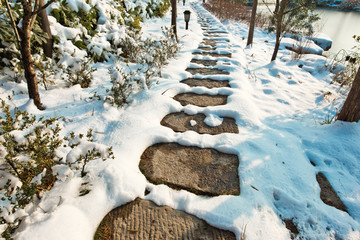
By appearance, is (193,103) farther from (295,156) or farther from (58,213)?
(58,213)

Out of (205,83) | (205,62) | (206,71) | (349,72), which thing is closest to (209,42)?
(205,62)

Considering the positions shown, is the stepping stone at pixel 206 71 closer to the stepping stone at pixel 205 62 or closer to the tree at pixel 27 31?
the stepping stone at pixel 205 62

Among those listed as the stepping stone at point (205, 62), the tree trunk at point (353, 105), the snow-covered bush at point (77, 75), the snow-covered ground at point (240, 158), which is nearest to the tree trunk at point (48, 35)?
the snow-covered bush at point (77, 75)

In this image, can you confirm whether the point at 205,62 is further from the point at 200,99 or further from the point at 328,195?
the point at 328,195

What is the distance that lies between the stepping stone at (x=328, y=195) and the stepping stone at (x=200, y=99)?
1466 mm

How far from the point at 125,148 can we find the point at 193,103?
1.30 meters

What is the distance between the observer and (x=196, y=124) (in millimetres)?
2232

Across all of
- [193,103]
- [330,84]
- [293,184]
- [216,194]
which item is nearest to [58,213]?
[216,194]

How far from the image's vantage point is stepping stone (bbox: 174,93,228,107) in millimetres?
2652

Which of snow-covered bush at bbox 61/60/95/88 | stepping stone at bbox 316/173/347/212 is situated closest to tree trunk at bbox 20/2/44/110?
snow-covered bush at bbox 61/60/95/88

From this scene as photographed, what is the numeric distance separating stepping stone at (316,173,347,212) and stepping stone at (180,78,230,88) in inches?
80.1

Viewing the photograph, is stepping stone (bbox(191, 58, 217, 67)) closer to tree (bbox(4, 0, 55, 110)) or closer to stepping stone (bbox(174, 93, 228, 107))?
stepping stone (bbox(174, 93, 228, 107))

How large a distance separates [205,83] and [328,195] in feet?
7.67

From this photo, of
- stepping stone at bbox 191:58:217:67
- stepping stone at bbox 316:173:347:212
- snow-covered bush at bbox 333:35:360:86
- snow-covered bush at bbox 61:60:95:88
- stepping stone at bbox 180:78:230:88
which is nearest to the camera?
stepping stone at bbox 316:173:347:212
